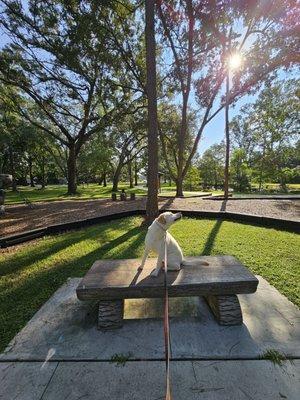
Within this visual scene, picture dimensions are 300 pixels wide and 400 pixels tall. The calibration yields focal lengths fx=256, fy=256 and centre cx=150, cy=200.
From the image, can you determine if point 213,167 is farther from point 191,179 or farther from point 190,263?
point 190,263

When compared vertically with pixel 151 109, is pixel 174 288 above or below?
below

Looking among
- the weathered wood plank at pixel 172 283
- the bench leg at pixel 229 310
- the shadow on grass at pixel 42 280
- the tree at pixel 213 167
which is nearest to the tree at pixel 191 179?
the tree at pixel 213 167

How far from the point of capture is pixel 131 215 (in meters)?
10.0

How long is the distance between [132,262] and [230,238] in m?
3.64

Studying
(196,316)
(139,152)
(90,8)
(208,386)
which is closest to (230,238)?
(196,316)

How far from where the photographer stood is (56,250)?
591 cm

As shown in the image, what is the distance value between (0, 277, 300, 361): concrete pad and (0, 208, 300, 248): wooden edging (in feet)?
13.1

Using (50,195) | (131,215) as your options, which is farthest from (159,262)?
(50,195)

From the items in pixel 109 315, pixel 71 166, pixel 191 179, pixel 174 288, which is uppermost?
pixel 71 166

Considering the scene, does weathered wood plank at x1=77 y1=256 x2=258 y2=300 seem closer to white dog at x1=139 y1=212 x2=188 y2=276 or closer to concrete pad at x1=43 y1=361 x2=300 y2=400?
white dog at x1=139 y1=212 x2=188 y2=276

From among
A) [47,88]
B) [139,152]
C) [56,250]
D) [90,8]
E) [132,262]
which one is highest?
[90,8]

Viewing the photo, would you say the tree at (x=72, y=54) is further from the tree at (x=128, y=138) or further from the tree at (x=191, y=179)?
the tree at (x=191, y=179)

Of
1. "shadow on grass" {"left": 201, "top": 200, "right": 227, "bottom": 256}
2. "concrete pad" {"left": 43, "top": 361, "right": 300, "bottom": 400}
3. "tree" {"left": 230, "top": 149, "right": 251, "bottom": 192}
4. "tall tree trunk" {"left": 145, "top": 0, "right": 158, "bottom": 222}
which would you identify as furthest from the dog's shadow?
"tree" {"left": 230, "top": 149, "right": 251, "bottom": 192}

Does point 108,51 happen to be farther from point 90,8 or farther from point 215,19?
point 215,19
